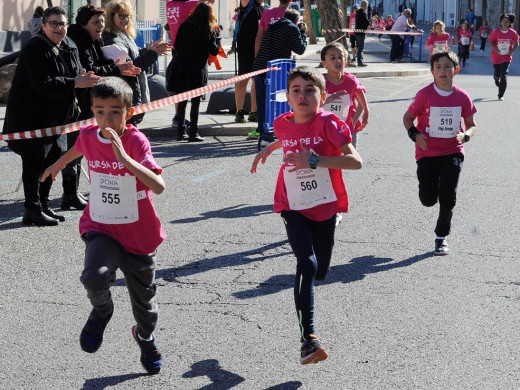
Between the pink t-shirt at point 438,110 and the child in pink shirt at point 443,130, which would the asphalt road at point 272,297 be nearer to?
the child in pink shirt at point 443,130

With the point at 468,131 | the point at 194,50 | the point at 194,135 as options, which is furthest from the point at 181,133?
the point at 468,131

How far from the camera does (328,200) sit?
5445 mm

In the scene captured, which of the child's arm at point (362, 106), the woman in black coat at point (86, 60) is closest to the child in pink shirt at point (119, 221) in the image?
the child's arm at point (362, 106)

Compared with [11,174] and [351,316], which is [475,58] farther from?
[351,316]

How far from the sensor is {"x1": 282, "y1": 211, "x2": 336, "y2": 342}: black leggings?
17.0 ft

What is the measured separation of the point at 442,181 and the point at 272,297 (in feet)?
6.83

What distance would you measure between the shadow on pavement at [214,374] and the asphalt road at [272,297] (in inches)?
0.4

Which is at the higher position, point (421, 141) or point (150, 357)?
point (421, 141)

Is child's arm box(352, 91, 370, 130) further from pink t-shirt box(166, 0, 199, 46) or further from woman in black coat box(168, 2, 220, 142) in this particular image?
pink t-shirt box(166, 0, 199, 46)

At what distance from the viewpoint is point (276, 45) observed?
13.5 meters

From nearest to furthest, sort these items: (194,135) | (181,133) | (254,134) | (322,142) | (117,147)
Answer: (117,147)
(322,142)
(194,135)
(181,133)
(254,134)

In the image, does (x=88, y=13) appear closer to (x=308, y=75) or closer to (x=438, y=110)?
(x=438, y=110)

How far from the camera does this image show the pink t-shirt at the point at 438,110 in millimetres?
7836

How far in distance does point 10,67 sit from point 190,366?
12807mm
